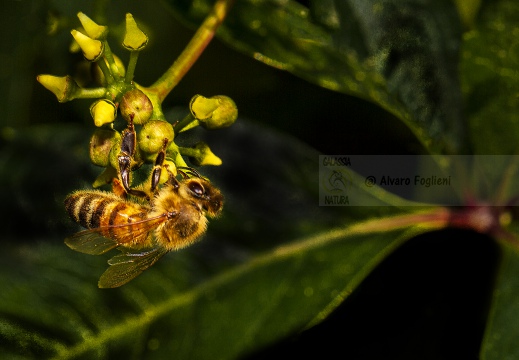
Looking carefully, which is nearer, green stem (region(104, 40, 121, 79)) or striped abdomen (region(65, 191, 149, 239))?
green stem (region(104, 40, 121, 79))

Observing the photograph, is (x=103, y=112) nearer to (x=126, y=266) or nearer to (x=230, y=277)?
(x=126, y=266)

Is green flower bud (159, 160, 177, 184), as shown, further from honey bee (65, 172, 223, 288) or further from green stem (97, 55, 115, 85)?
green stem (97, 55, 115, 85)

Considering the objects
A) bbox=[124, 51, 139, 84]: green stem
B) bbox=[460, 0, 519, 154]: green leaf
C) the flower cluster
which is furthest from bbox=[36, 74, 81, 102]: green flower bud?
bbox=[460, 0, 519, 154]: green leaf

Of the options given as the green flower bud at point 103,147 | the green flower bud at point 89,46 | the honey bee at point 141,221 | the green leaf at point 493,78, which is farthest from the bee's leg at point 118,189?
the green leaf at point 493,78

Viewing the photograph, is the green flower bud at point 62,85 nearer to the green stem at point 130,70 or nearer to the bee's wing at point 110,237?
the green stem at point 130,70

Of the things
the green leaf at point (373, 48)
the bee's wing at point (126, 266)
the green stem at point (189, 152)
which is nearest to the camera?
the green stem at point (189, 152)

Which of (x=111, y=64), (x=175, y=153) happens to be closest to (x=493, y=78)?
(x=175, y=153)

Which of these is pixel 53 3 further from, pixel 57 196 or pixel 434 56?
pixel 434 56
